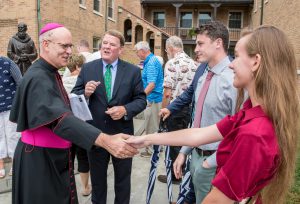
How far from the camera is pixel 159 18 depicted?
28.8 metres

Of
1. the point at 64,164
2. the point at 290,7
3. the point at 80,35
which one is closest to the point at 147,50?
the point at 64,164

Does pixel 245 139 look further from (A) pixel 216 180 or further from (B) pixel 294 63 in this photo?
(B) pixel 294 63

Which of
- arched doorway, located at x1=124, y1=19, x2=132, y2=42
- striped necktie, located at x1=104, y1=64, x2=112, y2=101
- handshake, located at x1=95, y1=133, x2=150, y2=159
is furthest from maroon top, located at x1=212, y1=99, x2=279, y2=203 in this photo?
arched doorway, located at x1=124, y1=19, x2=132, y2=42

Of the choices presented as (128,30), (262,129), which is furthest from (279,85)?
(128,30)

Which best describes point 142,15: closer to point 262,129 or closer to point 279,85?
point 279,85

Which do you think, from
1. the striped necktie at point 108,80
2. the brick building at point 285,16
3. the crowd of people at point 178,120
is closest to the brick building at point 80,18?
the brick building at point 285,16

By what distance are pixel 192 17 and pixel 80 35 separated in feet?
46.3

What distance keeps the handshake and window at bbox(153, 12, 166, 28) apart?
1080 inches

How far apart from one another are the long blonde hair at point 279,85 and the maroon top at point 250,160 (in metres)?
0.06

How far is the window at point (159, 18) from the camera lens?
28719mm

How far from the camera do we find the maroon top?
4.13ft

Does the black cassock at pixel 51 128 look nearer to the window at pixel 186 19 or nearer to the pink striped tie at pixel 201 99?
the pink striped tie at pixel 201 99

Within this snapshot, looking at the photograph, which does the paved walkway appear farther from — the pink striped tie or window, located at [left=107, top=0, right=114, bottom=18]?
window, located at [left=107, top=0, right=114, bottom=18]

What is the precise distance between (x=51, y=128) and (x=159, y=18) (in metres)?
27.8
